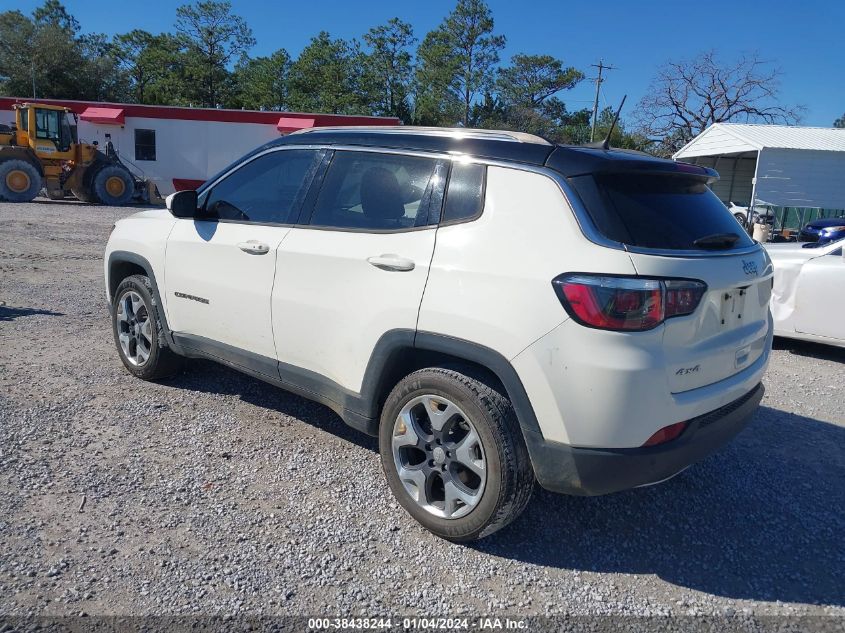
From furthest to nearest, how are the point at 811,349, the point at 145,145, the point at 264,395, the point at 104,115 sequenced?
the point at 145,145 < the point at 104,115 < the point at 811,349 < the point at 264,395

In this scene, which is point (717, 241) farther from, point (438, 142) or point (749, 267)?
point (438, 142)

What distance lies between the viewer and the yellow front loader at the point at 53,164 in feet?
70.3

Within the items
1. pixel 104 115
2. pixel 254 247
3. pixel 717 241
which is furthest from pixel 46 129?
pixel 717 241

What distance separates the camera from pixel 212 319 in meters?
4.26

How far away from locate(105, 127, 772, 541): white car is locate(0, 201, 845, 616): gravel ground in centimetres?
34

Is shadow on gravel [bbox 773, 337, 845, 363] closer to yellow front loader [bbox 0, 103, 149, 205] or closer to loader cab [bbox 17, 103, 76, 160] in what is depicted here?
yellow front loader [bbox 0, 103, 149, 205]

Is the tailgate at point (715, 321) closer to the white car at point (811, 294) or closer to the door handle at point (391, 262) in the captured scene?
the door handle at point (391, 262)

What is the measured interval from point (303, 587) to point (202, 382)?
2.68m

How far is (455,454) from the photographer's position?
3102 millimetres

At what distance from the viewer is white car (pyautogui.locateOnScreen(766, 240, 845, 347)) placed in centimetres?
641

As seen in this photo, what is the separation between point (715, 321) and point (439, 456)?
4.46ft

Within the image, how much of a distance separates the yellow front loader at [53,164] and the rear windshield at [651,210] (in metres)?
22.8

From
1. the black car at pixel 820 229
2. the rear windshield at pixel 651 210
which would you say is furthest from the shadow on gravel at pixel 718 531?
the black car at pixel 820 229

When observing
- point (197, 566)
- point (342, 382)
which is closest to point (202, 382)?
point (342, 382)
